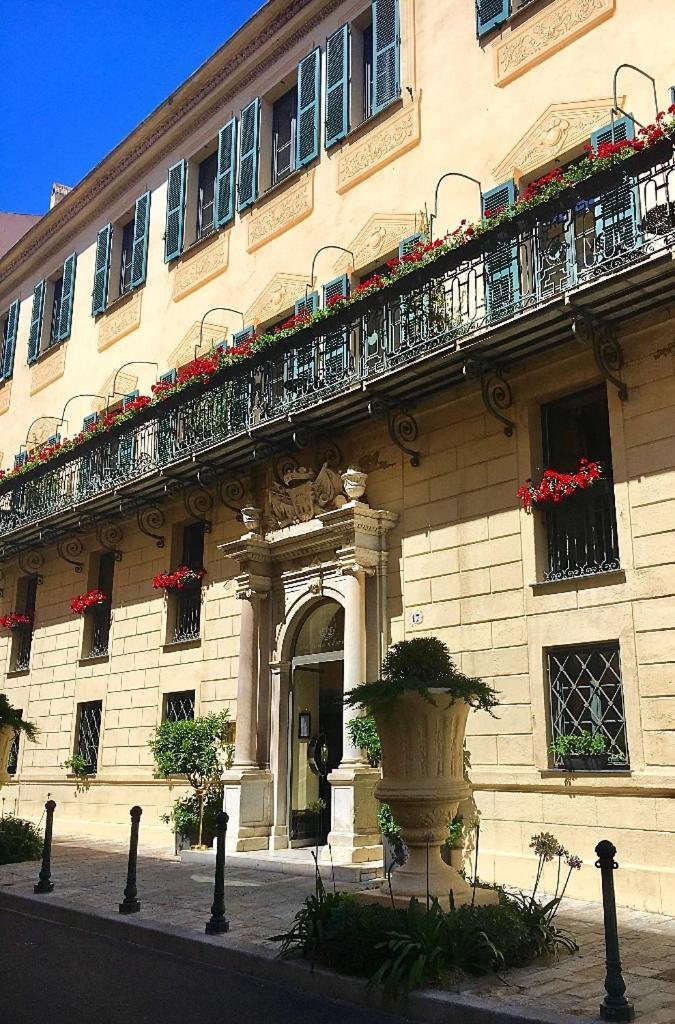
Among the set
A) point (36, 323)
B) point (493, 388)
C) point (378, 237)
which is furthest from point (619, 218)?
point (36, 323)

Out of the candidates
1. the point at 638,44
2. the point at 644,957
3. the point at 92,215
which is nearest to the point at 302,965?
the point at 644,957

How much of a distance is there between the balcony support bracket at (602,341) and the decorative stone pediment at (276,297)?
6.83m

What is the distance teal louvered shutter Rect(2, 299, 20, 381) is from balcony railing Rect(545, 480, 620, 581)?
63.0 feet

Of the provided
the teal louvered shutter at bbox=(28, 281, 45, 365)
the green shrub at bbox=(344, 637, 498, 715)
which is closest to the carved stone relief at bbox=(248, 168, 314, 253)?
the teal louvered shutter at bbox=(28, 281, 45, 365)

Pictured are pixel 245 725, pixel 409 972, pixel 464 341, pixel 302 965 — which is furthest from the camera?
pixel 245 725

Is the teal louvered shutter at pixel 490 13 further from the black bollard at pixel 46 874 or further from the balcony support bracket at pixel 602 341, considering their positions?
the black bollard at pixel 46 874

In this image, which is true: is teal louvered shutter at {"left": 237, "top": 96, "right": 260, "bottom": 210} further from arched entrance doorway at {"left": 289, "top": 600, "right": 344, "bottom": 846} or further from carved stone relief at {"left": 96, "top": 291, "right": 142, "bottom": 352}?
arched entrance doorway at {"left": 289, "top": 600, "right": 344, "bottom": 846}

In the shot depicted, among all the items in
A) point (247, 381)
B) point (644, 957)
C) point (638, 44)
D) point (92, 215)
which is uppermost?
point (92, 215)

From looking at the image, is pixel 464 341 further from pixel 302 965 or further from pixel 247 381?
pixel 302 965

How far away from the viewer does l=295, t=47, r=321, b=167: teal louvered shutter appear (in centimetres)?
1680

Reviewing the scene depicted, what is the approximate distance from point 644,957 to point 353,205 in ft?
40.1

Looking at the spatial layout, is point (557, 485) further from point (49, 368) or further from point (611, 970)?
point (49, 368)

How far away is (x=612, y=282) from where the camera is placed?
388 inches

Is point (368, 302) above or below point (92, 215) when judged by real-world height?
below
